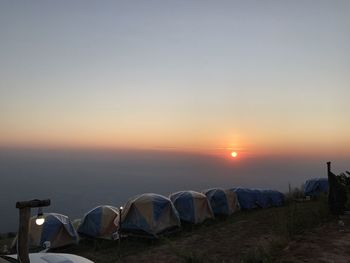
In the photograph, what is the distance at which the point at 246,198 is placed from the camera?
24.4 metres

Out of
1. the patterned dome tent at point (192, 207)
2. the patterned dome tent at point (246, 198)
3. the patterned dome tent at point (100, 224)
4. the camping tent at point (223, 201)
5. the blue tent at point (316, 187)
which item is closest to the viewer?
the patterned dome tent at point (100, 224)

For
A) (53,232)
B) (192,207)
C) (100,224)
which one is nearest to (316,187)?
(192,207)

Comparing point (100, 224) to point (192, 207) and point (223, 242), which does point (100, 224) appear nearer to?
point (192, 207)

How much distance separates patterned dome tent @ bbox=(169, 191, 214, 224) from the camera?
20906 mm

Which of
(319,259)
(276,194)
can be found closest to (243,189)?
(276,194)

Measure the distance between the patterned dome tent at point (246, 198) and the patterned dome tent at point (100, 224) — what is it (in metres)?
7.86

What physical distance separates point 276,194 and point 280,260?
16.7 metres

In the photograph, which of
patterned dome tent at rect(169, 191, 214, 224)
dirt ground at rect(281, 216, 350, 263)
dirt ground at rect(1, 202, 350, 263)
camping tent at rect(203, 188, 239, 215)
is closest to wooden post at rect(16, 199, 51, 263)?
dirt ground at rect(1, 202, 350, 263)

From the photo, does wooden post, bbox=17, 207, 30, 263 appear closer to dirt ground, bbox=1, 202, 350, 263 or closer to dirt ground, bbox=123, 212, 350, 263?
dirt ground, bbox=1, 202, 350, 263

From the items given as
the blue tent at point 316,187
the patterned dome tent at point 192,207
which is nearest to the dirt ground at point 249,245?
the patterned dome tent at point 192,207

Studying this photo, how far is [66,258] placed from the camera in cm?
590

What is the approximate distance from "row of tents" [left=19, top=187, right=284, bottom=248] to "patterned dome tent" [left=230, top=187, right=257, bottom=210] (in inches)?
65.9

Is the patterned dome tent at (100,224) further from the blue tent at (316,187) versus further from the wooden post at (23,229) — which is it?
the wooden post at (23,229)

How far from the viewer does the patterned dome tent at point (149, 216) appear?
1866 centimetres
